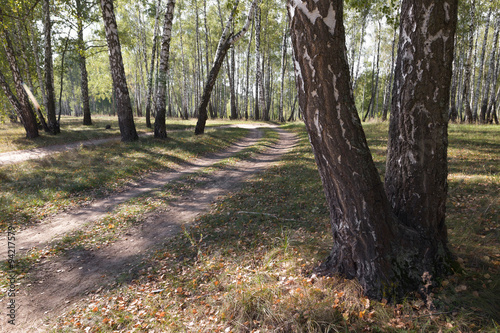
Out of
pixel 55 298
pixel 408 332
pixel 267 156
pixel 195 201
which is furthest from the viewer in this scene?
pixel 267 156

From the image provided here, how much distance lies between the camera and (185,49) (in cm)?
4053

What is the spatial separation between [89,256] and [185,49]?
41254 mm

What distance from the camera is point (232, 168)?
37.4 feet

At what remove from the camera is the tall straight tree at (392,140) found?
2625 mm

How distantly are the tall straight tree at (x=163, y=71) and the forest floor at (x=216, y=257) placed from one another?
22.0ft

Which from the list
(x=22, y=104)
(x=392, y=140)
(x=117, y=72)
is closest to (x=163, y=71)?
(x=117, y=72)

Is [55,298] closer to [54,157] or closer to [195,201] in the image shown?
[195,201]

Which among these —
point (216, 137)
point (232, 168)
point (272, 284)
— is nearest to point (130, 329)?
point (272, 284)

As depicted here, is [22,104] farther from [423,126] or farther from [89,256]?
[423,126]

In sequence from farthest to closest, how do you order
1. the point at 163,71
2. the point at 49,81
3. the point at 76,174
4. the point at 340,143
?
the point at 49,81 → the point at 163,71 → the point at 76,174 → the point at 340,143

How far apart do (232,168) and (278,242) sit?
6.84 m

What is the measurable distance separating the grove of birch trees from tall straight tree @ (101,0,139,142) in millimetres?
282

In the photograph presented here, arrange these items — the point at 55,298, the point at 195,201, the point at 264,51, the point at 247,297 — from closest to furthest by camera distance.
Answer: the point at 247,297, the point at 55,298, the point at 195,201, the point at 264,51

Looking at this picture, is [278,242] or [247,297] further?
[278,242]
